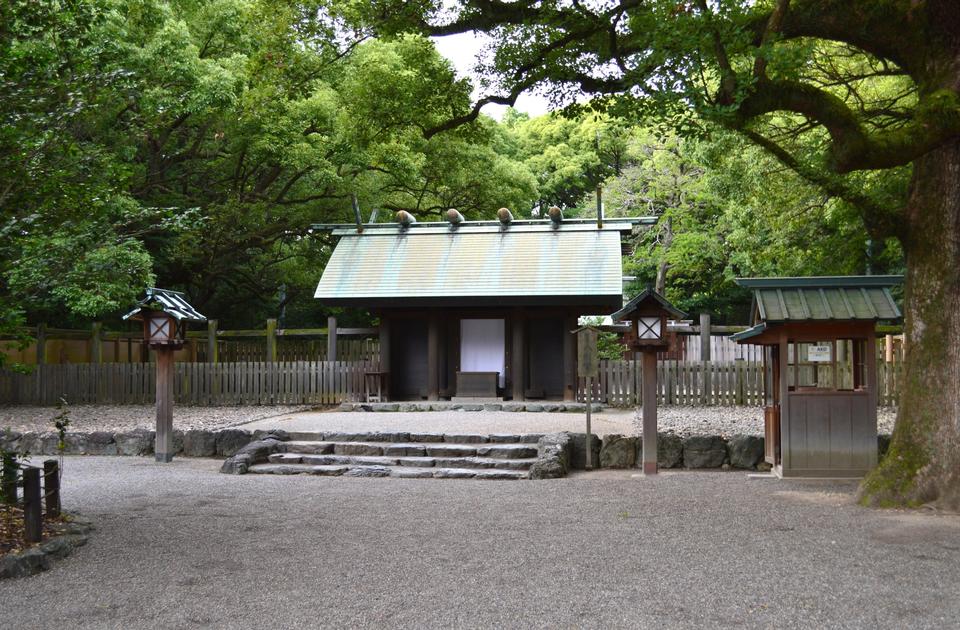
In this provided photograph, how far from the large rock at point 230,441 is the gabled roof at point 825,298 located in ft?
27.6

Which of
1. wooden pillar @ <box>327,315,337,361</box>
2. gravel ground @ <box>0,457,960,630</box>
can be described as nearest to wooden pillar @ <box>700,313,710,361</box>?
wooden pillar @ <box>327,315,337,361</box>

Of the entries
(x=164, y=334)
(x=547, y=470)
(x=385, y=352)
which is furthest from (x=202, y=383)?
(x=547, y=470)

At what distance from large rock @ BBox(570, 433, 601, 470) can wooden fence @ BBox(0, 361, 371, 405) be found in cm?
949

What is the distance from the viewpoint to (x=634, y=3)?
10.7m

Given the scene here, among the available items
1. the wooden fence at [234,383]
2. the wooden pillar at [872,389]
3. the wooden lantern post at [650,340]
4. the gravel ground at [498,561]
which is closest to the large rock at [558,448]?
the wooden lantern post at [650,340]

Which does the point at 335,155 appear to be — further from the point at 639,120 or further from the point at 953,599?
the point at 953,599

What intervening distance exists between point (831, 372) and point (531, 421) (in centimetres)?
649

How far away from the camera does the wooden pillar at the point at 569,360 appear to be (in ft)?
66.5

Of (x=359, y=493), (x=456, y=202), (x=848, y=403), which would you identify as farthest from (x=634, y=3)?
(x=456, y=202)

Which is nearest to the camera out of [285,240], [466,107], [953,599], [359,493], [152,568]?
[953,599]

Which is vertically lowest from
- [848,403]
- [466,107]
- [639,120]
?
[848,403]

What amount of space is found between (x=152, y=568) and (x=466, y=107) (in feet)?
30.3

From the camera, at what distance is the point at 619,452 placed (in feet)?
42.4

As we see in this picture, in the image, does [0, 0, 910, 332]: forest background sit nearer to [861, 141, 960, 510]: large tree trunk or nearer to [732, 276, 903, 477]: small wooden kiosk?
[732, 276, 903, 477]: small wooden kiosk
